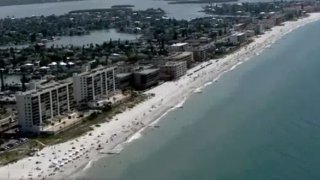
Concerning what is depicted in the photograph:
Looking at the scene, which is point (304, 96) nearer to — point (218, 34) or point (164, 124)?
point (164, 124)

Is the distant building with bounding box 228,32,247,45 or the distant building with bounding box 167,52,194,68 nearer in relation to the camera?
the distant building with bounding box 167,52,194,68

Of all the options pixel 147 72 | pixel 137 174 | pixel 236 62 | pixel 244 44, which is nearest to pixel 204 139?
pixel 137 174

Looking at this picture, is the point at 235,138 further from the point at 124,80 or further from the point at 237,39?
the point at 237,39

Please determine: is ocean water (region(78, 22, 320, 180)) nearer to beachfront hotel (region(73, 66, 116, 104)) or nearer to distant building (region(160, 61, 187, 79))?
distant building (region(160, 61, 187, 79))

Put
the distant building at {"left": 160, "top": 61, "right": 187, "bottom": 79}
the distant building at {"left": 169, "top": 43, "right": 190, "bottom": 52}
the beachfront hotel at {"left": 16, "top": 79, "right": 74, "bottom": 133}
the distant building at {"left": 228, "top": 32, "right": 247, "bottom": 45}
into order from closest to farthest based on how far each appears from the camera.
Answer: the beachfront hotel at {"left": 16, "top": 79, "right": 74, "bottom": 133} < the distant building at {"left": 160, "top": 61, "right": 187, "bottom": 79} < the distant building at {"left": 169, "top": 43, "right": 190, "bottom": 52} < the distant building at {"left": 228, "top": 32, "right": 247, "bottom": 45}

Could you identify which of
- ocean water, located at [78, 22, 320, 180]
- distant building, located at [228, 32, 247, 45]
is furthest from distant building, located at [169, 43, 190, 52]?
ocean water, located at [78, 22, 320, 180]

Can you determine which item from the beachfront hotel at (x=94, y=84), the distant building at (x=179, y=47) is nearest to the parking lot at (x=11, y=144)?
the beachfront hotel at (x=94, y=84)

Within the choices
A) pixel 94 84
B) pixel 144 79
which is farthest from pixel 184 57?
pixel 94 84
